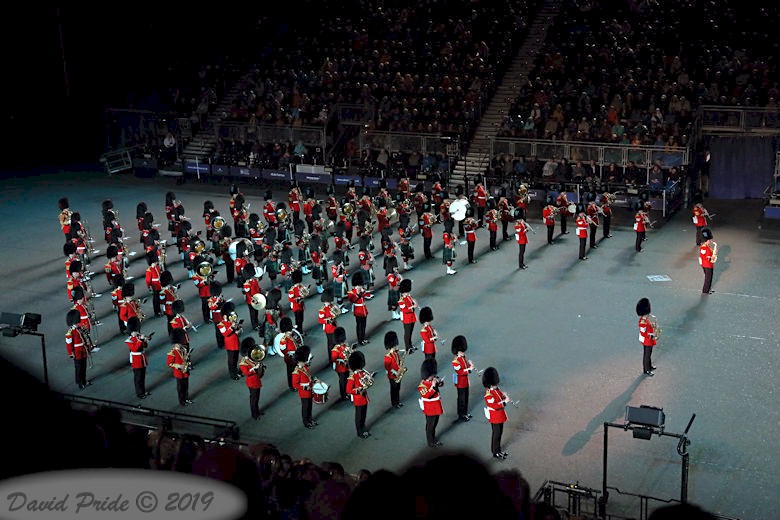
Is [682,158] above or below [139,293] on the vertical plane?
above

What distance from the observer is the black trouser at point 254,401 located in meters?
14.3

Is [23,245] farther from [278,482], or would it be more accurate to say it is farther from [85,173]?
[278,482]

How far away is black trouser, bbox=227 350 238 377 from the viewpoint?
1595cm

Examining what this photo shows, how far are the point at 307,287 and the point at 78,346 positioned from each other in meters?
6.13

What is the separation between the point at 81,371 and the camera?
619 inches

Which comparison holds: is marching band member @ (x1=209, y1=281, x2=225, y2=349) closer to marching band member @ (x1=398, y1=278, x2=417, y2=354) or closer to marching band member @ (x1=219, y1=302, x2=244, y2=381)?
marching band member @ (x1=219, y1=302, x2=244, y2=381)

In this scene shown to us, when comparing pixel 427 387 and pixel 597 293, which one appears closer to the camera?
pixel 427 387

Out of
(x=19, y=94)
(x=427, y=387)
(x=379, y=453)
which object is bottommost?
(x=379, y=453)

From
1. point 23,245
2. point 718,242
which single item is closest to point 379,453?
point 718,242

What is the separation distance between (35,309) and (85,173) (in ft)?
57.9

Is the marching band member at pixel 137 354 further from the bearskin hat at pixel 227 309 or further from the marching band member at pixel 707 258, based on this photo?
the marching band member at pixel 707 258

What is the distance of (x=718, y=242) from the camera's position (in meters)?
23.7

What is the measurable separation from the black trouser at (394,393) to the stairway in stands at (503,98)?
16213mm

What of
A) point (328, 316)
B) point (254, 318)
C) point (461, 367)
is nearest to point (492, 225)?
point (254, 318)
